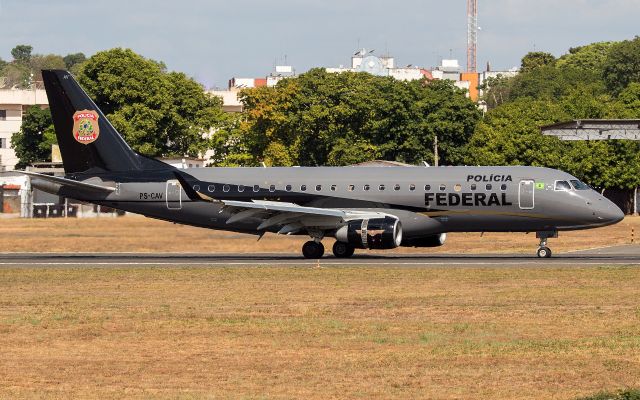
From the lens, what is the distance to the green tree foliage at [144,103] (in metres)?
150

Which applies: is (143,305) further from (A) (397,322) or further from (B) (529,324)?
(B) (529,324)

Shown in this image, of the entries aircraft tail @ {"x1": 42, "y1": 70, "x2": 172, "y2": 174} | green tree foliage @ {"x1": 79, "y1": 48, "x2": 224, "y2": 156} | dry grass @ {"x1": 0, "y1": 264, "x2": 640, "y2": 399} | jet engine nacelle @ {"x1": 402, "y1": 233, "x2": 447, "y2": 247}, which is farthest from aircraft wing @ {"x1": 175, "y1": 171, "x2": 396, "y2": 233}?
green tree foliage @ {"x1": 79, "y1": 48, "x2": 224, "y2": 156}

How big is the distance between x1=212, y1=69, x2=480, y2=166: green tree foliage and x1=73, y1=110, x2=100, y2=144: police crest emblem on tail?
76.9 metres

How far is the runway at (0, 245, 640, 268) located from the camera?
5547 centimetres

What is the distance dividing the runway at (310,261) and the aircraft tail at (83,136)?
452 centimetres

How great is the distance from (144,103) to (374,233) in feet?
328

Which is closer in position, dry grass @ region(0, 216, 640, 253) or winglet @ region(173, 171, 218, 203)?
winglet @ region(173, 171, 218, 203)

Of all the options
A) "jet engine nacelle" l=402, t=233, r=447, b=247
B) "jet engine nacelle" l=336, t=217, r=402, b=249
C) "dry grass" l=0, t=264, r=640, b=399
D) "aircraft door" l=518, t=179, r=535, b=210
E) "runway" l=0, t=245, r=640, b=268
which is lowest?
"dry grass" l=0, t=264, r=640, b=399

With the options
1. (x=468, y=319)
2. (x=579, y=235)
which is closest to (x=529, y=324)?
(x=468, y=319)

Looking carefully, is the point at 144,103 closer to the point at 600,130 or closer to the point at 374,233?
the point at 600,130

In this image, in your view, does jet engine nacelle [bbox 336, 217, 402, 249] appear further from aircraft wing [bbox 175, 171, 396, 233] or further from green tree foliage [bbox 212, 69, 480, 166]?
green tree foliage [bbox 212, 69, 480, 166]

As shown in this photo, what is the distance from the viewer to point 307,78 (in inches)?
5925

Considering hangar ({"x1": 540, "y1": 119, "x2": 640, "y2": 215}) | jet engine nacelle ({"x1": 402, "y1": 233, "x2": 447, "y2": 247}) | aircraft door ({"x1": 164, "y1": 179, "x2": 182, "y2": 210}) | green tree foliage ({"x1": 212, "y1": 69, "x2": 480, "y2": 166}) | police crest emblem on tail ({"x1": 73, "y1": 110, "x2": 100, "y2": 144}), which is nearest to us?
jet engine nacelle ({"x1": 402, "y1": 233, "x2": 447, "y2": 247})

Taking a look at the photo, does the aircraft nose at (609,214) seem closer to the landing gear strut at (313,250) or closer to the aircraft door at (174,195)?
the landing gear strut at (313,250)
